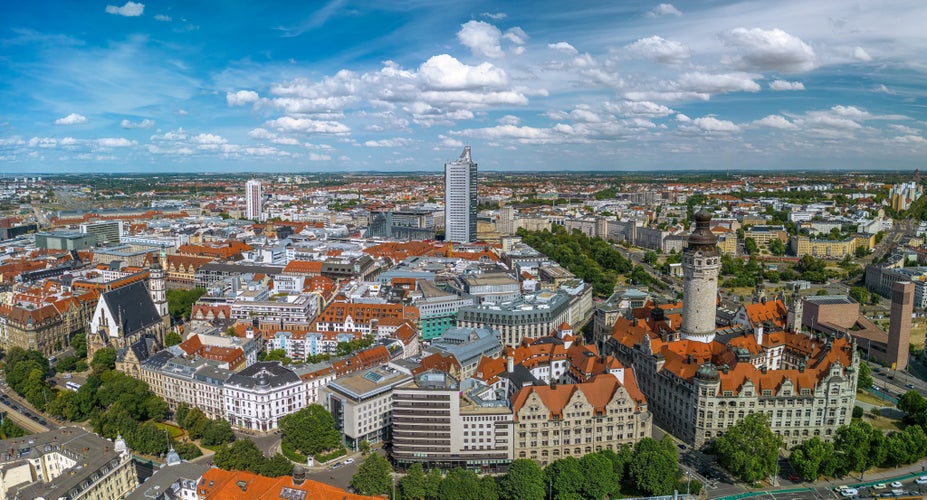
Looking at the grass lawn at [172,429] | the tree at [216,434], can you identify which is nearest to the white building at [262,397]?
the tree at [216,434]

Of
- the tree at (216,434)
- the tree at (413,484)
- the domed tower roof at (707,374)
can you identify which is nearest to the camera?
the tree at (413,484)

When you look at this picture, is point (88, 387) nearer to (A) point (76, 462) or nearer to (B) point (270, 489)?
(A) point (76, 462)

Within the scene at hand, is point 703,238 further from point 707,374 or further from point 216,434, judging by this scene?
point 216,434

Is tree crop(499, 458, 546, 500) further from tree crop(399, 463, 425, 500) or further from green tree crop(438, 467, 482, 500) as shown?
tree crop(399, 463, 425, 500)

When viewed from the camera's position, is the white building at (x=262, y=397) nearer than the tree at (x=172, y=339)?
Yes

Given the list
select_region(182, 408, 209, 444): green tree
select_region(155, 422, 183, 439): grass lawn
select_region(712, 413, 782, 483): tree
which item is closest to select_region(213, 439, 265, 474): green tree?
select_region(182, 408, 209, 444): green tree

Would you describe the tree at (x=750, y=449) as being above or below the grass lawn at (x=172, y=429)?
above

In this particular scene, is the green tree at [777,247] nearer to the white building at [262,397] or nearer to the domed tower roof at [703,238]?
the domed tower roof at [703,238]
